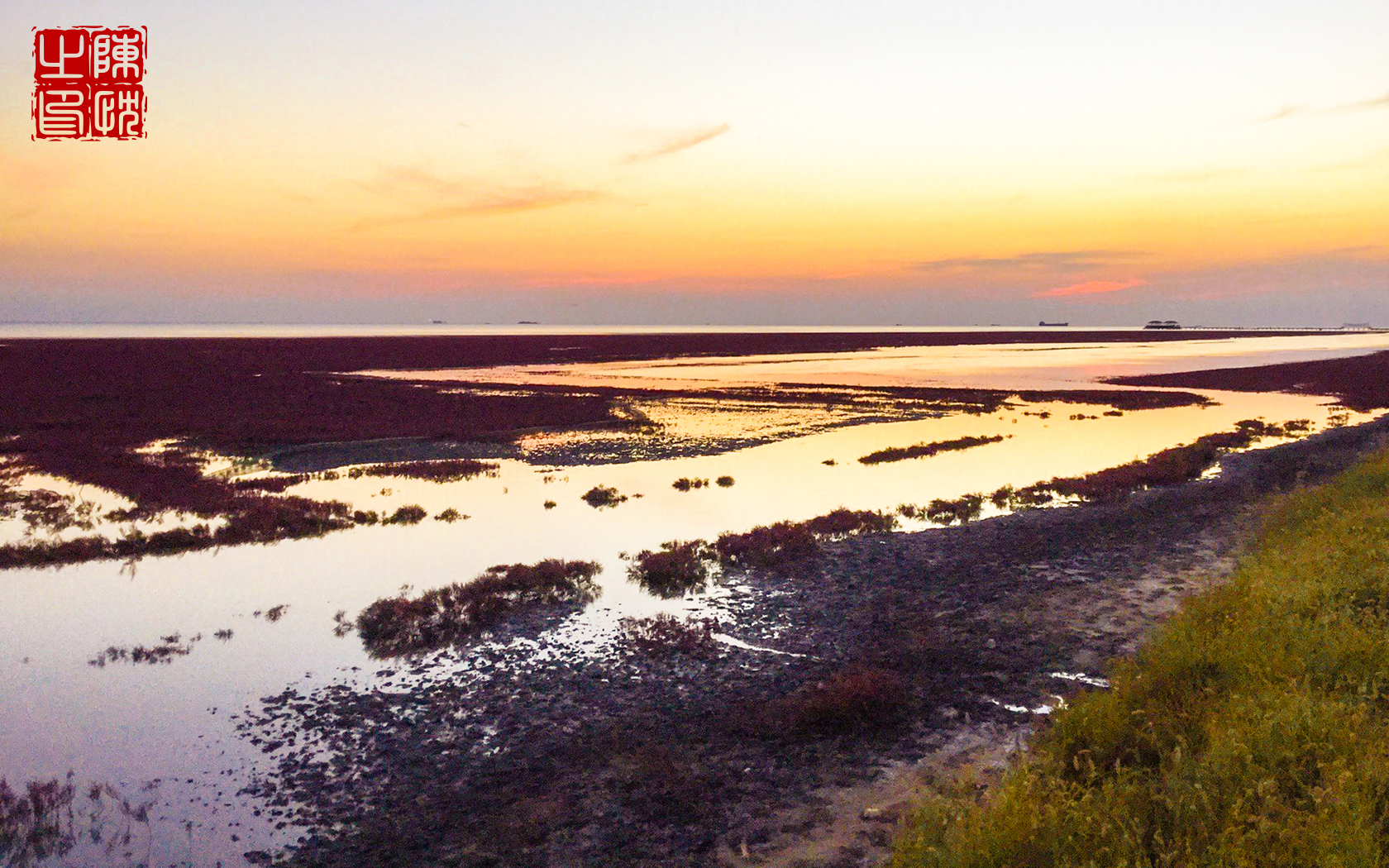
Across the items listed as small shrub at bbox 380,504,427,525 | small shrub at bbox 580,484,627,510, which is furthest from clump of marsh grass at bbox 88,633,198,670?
small shrub at bbox 580,484,627,510

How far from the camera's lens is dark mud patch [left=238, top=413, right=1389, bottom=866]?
736cm

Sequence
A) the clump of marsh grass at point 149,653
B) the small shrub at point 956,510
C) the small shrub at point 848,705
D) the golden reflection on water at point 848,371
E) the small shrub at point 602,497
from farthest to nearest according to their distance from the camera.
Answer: the golden reflection on water at point 848,371 → the small shrub at point 602,497 → the small shrub at point 956,510 → the clump of marsh grass at point 149,653 → the small shrub at point 848,705

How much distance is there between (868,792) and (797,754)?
3.22ft

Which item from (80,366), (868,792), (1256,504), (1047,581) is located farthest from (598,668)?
(80,366)

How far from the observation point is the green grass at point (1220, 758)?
523 centimetres

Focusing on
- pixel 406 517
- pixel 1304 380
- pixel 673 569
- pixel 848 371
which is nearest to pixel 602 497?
pixel 406 517

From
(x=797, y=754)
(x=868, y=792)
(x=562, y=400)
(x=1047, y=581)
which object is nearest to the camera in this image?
(x=868, y=792)

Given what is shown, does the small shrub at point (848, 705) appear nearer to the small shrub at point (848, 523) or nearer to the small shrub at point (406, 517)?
the small shrub at point (848, 523)

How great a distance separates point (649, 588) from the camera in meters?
14.7

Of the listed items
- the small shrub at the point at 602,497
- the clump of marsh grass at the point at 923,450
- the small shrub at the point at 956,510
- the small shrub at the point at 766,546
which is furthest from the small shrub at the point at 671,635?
the clump of marsh grass at the point at 923,450

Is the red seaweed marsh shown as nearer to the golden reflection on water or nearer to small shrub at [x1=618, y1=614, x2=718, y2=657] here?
small shrub at [x1=618, y1=614, x2=718, y2=657]

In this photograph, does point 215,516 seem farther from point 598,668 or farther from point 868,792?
point 868,792

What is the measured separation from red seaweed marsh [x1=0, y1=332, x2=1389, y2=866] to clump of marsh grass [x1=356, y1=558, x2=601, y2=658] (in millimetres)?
76

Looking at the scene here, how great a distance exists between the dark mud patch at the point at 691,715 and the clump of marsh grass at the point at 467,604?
71 centimetres
